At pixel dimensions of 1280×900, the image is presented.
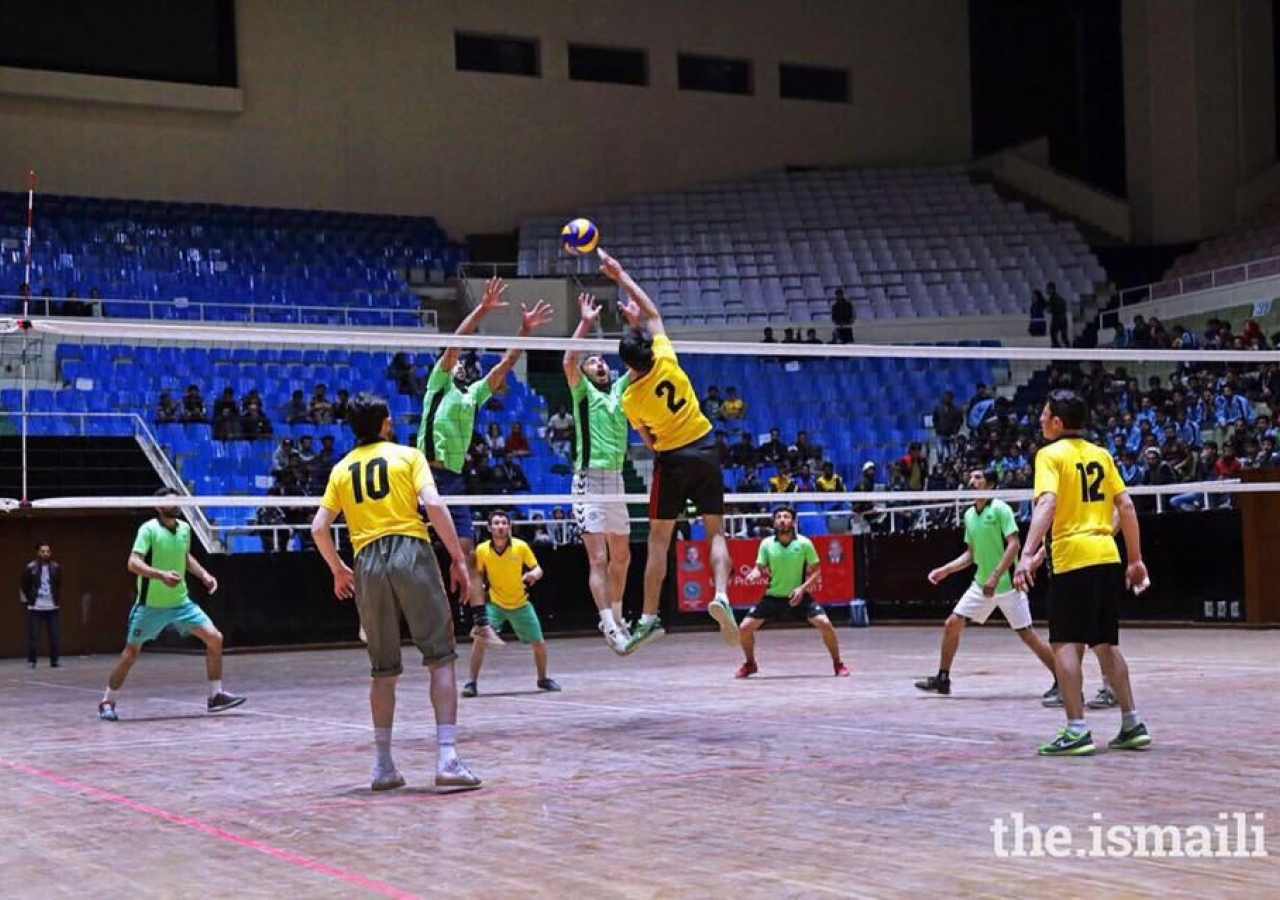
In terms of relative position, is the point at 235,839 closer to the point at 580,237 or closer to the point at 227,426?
the point at 580,237

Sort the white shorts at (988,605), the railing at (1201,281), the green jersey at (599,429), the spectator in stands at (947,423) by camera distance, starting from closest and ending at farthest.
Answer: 1. the green jersey at (599,429)
2. the white shorts at (988,605)
3. the spectator in stands at (947,423)
4. the railing at (1201,281)

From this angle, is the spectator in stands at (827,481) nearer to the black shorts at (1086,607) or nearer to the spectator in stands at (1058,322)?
the spectator in stands at (1058,322)

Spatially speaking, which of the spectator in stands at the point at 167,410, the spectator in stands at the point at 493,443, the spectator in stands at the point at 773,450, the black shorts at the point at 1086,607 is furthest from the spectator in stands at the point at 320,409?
the black shorts at the point at 1086,607

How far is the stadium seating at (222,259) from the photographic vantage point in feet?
98.5

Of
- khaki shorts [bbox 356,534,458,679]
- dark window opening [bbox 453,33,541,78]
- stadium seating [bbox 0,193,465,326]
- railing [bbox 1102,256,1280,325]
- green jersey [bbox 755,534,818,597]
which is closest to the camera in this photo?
khaki shorts [bbox 356,534,458,679]

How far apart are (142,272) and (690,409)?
22393mm

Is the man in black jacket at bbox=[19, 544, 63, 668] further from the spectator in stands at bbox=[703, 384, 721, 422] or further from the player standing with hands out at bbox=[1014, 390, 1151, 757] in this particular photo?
the player standing with hands out at bbox=[1014, 390, 1151, 757]

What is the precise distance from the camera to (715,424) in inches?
1080

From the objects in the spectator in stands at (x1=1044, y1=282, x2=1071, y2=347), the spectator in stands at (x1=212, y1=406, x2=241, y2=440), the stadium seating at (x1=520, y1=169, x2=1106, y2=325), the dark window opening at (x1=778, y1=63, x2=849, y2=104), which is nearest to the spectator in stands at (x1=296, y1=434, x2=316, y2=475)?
the spectator in stands at (x1=212, y1=406, x2=241, y2=440)

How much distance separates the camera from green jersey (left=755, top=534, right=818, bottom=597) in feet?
52.2

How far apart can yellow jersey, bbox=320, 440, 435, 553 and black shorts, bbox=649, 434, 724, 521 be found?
113 inches

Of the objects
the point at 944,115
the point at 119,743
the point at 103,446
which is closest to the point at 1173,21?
the point at 944,115

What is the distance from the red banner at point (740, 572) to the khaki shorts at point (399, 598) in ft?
58.7

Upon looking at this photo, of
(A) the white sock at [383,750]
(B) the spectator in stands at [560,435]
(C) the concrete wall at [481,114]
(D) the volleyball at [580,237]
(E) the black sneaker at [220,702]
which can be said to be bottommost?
(E) the black sneaker at [220,702]
